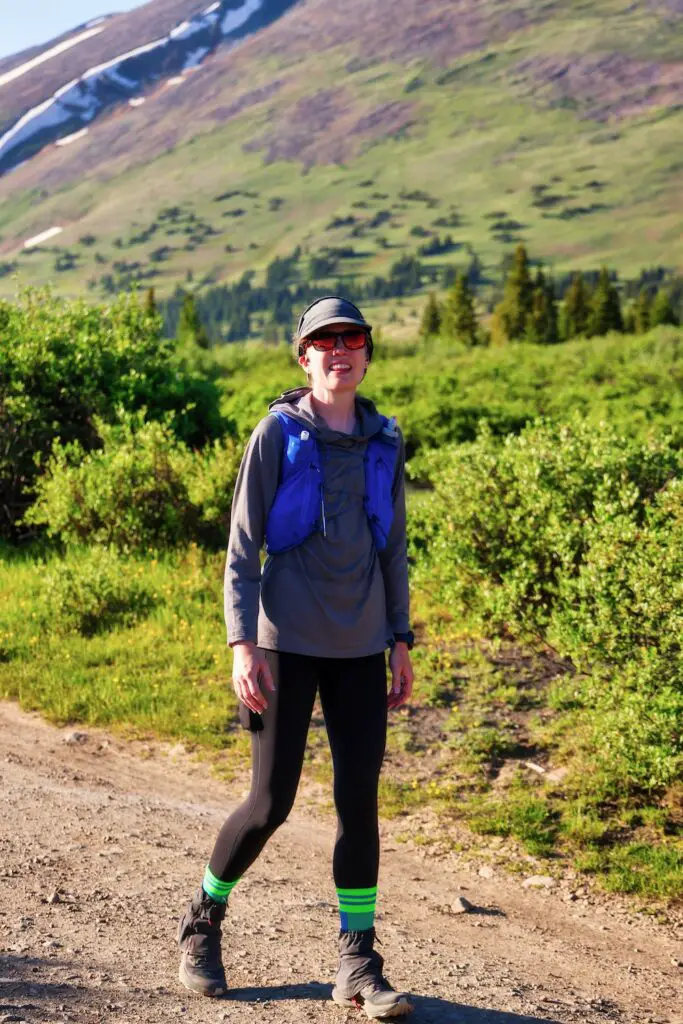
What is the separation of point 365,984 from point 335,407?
2.18m

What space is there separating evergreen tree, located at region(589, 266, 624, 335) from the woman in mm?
84039

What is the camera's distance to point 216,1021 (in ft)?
13.5

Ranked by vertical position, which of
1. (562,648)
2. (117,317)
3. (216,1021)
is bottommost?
(562,648)

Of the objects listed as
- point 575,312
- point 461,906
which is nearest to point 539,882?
point 461,906

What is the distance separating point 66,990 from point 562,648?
176 inches

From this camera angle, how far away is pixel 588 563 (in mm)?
7480

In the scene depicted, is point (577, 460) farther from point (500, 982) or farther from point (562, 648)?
point (500, 982)

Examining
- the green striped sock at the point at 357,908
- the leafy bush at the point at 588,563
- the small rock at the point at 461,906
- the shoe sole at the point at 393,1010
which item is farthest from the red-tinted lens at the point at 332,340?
the leafy bush at the point at 588,563

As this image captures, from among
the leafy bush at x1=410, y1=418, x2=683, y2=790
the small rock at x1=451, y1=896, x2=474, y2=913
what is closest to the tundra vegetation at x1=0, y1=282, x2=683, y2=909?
the leafy bush at x1=410, y1=418, x2=683, y2=790

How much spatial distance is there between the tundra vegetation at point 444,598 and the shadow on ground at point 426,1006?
7.26 feet

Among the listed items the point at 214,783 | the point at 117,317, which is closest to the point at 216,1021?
the point at 214,783

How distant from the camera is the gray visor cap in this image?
410 cm

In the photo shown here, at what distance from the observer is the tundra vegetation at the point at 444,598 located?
278 inches

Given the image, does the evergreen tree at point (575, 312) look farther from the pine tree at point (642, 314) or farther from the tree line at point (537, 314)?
the pine tree at point (642, 314)
